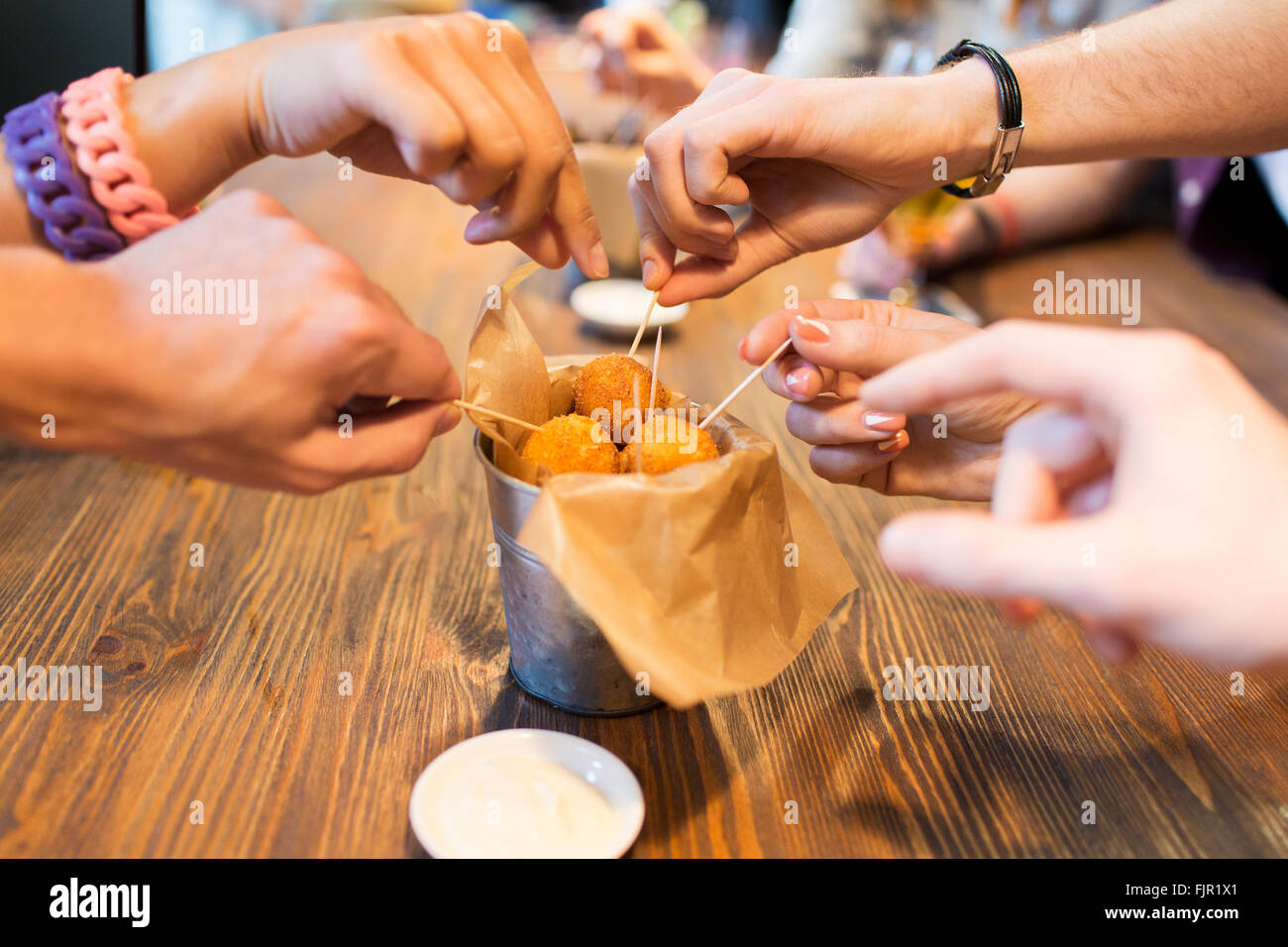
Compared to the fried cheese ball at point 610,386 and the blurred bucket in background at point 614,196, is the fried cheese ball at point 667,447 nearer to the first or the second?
the fried cheese ball at point 610,386

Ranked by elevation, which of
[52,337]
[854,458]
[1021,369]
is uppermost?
[1021,369]

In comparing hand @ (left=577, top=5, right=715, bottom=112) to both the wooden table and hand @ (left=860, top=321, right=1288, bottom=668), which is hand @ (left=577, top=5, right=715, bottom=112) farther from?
hand @ (left=860, top=321, right=1288, bottom=668)

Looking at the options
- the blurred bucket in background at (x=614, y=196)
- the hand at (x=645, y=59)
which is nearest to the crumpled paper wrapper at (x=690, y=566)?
the blurred bucket in background at (x=614, y=196)

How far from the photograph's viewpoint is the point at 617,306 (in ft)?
6.21

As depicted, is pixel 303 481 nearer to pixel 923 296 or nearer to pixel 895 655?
pixel 895 655

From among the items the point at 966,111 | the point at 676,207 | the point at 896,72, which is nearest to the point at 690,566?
the point at 676,207

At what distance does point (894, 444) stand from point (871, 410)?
0.11 meters

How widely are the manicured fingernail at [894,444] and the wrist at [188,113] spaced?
754 millimetres

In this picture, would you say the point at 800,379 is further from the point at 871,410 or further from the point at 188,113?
the point at 188,113

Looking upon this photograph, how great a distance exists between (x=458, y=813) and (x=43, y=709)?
44 centimetres

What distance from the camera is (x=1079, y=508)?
2.16 feet

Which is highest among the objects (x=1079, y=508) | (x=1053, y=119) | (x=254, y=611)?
(x=1053, y=119)

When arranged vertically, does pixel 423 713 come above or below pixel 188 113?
below
